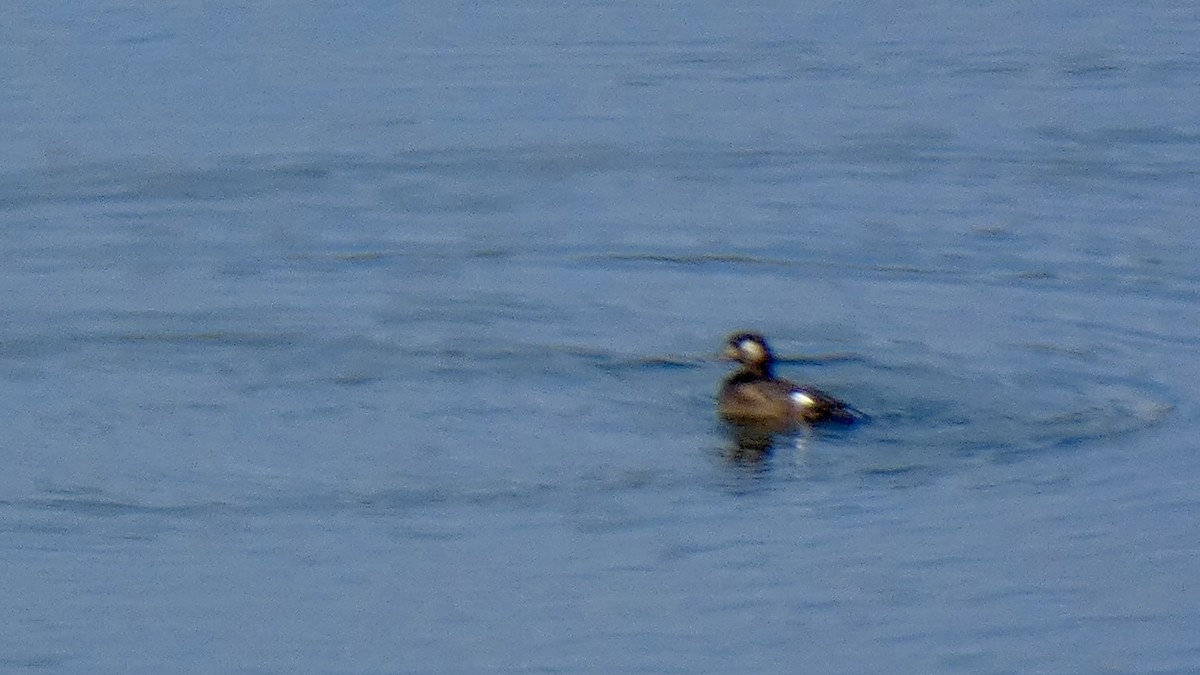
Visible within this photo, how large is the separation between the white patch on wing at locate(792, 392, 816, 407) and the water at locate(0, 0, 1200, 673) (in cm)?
20

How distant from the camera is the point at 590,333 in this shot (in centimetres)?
1511

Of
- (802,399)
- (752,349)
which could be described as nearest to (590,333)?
(752,349)

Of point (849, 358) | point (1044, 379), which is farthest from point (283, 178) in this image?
point (1044, 379)

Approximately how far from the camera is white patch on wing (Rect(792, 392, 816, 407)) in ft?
44.4

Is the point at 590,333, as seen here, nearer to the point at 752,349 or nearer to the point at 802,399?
the point at 752,349

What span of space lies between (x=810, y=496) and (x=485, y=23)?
11.5m

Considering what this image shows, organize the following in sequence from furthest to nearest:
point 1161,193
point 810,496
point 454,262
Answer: point 1161,193 → point 454,262 → point 810,496

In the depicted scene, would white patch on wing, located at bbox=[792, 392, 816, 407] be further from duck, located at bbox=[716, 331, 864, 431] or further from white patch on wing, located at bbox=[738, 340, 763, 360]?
white patch on wing, located at bbox=[738, 340, 763, 360]

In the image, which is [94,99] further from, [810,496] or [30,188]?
[810,496]

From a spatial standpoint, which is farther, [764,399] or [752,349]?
[752,349]

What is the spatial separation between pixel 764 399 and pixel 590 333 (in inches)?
63.7

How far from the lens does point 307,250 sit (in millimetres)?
17031

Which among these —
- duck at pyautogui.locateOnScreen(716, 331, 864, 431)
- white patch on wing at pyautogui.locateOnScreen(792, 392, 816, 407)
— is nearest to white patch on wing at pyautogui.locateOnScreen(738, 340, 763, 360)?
duck at pyautogui.locateOnScreen(716, 331, 864, 431)

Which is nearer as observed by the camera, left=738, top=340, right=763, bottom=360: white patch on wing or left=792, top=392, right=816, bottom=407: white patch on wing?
left=792, top=392, right=816, bottom=407: white patch on wing
